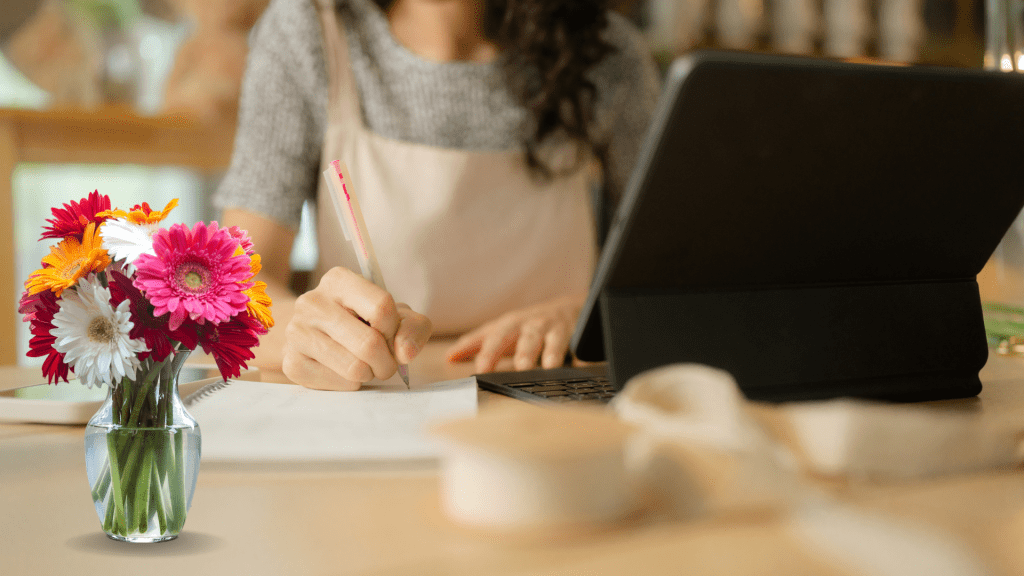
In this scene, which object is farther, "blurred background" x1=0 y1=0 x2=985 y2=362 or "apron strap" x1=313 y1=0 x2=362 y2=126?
"blurred background" x1=0 y1=0 x2=985 y2=362

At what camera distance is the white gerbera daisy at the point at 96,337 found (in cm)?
28

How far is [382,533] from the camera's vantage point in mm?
247

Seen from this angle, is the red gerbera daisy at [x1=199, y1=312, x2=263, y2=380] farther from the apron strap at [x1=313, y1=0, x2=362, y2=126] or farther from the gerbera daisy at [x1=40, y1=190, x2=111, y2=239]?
the apron strap at [x1=313, y1=0, x2=362, y2=126]

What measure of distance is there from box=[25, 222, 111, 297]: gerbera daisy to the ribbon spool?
160mm

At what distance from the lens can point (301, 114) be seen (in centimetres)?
105

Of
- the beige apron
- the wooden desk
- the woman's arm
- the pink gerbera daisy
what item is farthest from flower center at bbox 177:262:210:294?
the wooden desk

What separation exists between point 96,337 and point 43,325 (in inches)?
1.1

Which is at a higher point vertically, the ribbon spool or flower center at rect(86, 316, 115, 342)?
flower center at rect(86, 316, 115, 342)

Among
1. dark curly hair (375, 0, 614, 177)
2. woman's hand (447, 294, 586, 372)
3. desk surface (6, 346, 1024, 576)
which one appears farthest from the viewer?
dark curly hair (375, 0, 614, 177)

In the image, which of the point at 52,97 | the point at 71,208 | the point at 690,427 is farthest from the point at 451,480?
the point at 52,97

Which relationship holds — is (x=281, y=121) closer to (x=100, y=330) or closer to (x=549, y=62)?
(x=549, y=62)

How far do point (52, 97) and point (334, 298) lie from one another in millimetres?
1330

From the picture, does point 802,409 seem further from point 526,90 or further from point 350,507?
point 526,90

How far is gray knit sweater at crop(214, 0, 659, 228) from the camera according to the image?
101cm
